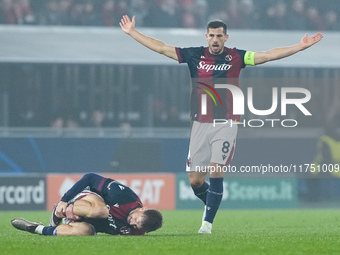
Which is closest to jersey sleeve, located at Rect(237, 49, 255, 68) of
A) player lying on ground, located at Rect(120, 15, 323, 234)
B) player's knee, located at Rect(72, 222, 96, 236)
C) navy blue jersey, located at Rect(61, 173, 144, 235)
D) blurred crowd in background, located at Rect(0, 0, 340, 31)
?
player lying on ground, located at Rect(120, 15, 323, 234)

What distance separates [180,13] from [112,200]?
12.9 m

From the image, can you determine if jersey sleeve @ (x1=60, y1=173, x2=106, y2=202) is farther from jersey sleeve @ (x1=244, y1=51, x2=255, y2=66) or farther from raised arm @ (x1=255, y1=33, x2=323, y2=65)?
raised arm @ (x1=255, y1=33, x2=323, y2=65)

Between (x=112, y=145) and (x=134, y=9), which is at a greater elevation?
(x=134, y=9)

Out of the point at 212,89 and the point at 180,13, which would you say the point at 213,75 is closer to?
the point at 212,89

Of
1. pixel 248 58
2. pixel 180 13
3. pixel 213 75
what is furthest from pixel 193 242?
pixel 180 13

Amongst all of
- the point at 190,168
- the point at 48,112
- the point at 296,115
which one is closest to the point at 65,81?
the point at 48,112

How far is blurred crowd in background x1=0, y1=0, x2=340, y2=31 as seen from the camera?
19906mm

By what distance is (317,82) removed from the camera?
19.4 m

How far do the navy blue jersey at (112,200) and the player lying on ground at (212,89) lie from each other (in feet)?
3.62

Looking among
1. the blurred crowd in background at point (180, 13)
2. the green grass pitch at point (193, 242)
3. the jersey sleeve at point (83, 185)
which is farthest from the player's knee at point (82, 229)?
the blurred crowd in background at point (180, 13)

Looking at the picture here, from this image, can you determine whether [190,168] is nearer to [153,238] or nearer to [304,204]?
[153,238]

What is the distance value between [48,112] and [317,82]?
5831mm

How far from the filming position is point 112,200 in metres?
8.87

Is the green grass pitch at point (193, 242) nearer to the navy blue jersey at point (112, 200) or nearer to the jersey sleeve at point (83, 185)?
the navy blue jersey at point (112, 200)
